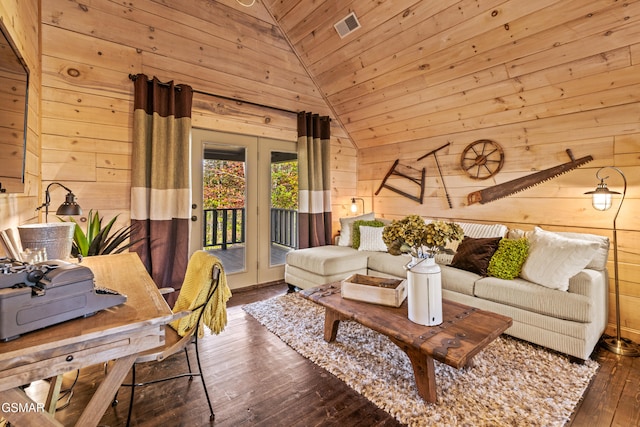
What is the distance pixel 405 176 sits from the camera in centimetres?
435

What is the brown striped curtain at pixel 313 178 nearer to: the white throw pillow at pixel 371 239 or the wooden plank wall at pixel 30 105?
the white throw pillow at pixel 371 239

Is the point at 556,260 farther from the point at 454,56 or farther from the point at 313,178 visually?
the point at 313,178

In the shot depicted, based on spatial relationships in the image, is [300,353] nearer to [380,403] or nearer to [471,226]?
[380,403]

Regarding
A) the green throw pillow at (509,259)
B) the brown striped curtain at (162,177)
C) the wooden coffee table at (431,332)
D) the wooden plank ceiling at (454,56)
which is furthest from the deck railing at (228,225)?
the green throw pillow at (509,259)

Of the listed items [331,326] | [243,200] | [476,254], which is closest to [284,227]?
[243,200]

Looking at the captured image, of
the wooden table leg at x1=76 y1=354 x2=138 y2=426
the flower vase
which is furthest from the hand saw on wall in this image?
the wooden table leg at x1=76 y1=354 x2=138 y2=426

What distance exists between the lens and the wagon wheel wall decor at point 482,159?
11.2ft

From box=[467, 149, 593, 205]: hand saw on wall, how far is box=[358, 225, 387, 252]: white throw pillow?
1.14 metres

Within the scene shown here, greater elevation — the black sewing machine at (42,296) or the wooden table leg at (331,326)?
the black sewing machine at (42,296)

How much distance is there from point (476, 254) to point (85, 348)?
9.41 feet

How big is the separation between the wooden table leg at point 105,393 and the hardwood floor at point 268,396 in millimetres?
711

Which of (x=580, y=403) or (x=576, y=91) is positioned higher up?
(x=576, y=91)

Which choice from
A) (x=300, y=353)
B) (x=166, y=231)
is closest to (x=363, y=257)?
(x=300, y=353)

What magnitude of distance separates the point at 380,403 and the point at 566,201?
8.60 ft
